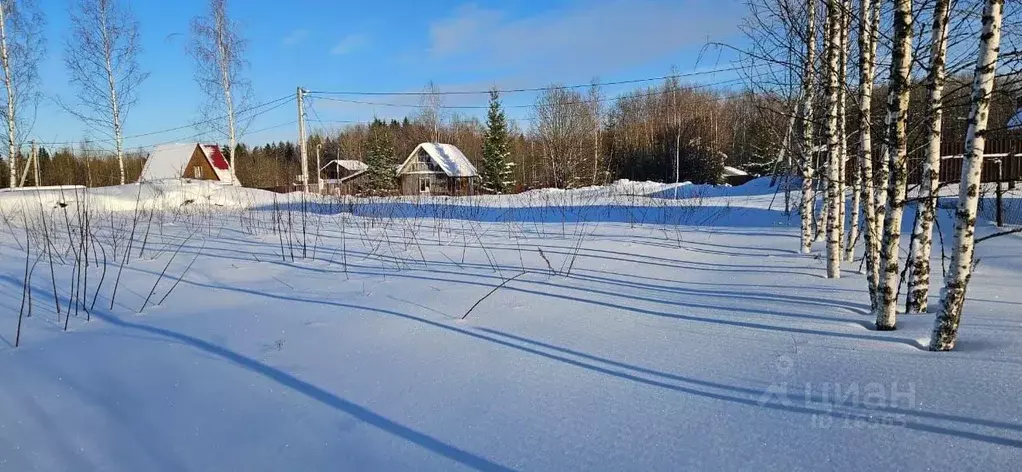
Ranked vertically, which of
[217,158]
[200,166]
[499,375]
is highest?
[217,158]

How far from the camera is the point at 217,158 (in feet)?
101

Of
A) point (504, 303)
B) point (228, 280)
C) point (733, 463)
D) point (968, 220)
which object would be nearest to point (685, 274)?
point (504, 303)

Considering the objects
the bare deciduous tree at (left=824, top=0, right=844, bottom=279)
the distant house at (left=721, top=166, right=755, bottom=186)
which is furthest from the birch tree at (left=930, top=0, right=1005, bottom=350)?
the distant house at (left=721, top=166, right=755, bottom=186)

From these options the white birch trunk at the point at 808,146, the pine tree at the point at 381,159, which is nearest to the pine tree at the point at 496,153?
the pine tree at the point at 381,159

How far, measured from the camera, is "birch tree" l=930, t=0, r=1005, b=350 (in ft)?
6.64

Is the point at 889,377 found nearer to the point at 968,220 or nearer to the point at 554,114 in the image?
the point at 968,220

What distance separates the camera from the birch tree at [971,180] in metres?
2.03

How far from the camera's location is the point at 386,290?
12.7 ft

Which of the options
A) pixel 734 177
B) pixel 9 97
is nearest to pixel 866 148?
pixel 9 97

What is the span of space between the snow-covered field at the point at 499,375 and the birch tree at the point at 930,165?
0.23 meters

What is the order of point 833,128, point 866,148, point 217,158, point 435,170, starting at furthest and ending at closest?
point 435,170, point 217,158, point 833,128, point 866,148

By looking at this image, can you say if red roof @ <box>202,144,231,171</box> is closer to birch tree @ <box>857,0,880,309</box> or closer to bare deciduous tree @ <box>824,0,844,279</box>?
bare deciduous tree @ <box>824,0,844,279</box>

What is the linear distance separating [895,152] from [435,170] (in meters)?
30.7

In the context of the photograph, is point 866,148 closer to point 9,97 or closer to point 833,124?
point 833,124
